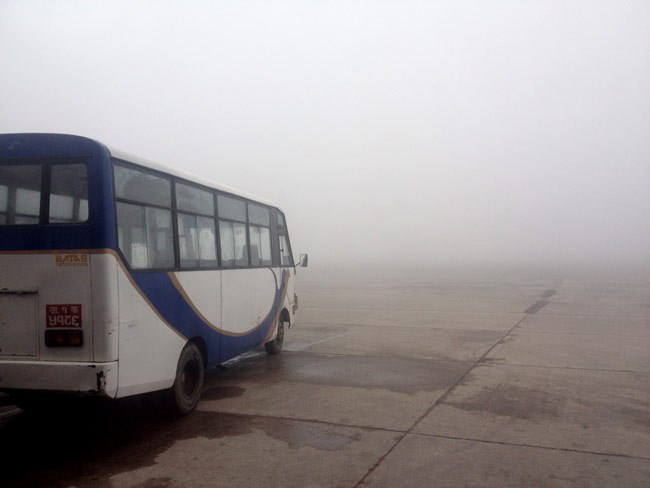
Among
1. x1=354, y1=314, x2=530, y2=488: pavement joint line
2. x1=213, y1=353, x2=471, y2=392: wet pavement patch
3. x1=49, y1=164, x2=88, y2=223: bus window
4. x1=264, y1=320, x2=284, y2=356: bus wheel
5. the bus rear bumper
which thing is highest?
x1=49, y1=164, x2=88, y2=223: bus window

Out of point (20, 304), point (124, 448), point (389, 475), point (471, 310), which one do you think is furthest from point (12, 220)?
point (471, 310)

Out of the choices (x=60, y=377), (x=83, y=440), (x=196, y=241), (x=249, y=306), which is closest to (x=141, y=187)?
(x=196, y=241)

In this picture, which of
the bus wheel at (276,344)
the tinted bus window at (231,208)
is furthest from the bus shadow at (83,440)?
the bus wheel at (276,344)

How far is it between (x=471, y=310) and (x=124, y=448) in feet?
52.0

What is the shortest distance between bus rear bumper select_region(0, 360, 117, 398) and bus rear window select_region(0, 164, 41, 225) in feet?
4.55

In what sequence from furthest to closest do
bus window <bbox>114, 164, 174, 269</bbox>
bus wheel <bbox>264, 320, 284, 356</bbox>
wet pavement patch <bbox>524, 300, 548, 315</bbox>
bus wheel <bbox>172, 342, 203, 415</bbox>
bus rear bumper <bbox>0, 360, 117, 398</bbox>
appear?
wet pavement patch <bbox>524, 300, 548, 315</bbox> → bus wheel <bbox>264, 320, 284, 356</bbox> → bus wheel <bbox>172, 342, 203, 415</bbox> → bus window <bbox>114, 164, 174, 269</bbox> → bus rear bumper <bbox>0, 360, 117, 398</bbox>

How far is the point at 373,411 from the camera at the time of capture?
7.15 m

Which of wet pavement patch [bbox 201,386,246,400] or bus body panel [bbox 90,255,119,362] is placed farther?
wet pavement patch [bbox 201,386,246,400]

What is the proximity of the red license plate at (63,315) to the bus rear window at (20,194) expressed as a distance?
0.87m

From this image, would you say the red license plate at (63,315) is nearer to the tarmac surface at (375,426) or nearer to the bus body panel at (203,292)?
the tarmac surface at (375,426)

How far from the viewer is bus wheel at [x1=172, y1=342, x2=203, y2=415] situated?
686 cm

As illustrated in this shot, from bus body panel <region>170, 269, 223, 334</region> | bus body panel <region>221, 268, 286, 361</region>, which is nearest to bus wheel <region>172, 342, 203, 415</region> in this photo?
bus body panel <region>170, 269, 223, 334</region>

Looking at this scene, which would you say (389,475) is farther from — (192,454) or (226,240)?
(226,240)

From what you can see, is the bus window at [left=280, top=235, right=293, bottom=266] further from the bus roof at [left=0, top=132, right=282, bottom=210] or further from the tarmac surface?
the bus roof at [left=0, top=132, right=282, bottom=210]
